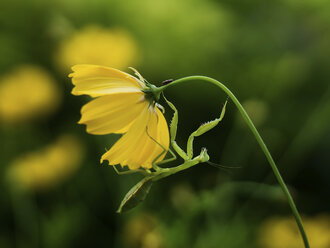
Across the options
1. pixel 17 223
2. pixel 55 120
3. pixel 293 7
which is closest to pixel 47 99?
pixel 55 120

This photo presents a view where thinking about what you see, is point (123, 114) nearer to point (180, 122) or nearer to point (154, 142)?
point (154, 142)

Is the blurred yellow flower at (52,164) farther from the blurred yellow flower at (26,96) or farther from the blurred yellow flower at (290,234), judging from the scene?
the blurred yellow flower at (290,234)

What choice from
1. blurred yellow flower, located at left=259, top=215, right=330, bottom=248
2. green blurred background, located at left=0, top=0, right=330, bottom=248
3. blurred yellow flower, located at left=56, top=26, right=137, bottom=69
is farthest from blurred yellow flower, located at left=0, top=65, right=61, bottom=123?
blurred yellow flower, located at left=259, top=215, right=330, bottom=248

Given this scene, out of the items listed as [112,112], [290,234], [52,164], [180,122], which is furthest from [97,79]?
[180,122]

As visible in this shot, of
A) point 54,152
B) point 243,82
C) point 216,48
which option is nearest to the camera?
point 54,152

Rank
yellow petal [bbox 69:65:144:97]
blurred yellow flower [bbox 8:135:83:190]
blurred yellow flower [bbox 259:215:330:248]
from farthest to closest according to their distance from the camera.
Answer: blurred yellow flower [bbox 8:135:83:190]
blurred yellow flower [bbox 259:215:330:248]
yellow petal [bbox 69:65:144:97]

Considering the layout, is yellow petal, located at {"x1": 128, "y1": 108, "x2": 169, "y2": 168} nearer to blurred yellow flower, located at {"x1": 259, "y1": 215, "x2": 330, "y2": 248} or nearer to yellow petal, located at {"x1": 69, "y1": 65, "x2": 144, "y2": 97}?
yellow petal, located at {"x1": 69, "y1": 65, "x2": 144, "y2": 97}

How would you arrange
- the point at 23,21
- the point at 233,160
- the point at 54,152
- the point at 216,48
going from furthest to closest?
the point at 23,21
the point at 216,48
the point at 54,152
the point at 233,160

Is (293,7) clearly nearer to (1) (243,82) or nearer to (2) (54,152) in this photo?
(1) (243,82)

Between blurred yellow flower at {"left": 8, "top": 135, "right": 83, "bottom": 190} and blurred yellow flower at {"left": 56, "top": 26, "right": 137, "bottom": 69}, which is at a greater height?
blurred yellow flower at {"left": 56, "top": 26, "right": 137, "bottom": 69}
